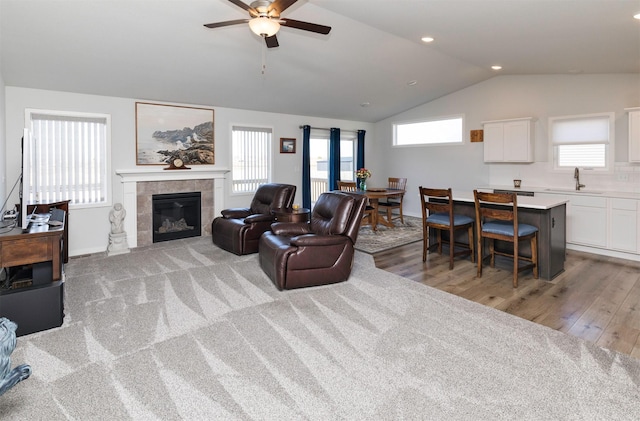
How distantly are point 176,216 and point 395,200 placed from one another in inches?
183

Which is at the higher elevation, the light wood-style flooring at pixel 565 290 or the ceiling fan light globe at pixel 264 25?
the ceiling fan light globe at pixel 264 25

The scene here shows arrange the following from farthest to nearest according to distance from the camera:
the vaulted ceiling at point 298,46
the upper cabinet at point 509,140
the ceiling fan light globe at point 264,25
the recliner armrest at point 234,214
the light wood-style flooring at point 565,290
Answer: the upper cabinet at point 509,140 → the recliner armrest at point 234,214 → the vaulted ceiling at point 298,46 → the ceiling fan light globe at point 264,25 → the light wood-style flooring at point 565,290

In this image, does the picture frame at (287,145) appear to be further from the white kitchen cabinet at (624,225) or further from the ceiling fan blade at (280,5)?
the white kitchen cabinet at (624,225)

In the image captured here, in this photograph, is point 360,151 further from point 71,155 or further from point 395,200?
point 71,155

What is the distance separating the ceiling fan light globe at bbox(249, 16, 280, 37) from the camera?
117 inches

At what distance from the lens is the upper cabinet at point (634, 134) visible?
479 cm

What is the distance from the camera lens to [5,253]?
2.72 m

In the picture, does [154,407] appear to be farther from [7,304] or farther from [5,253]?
[5,253]

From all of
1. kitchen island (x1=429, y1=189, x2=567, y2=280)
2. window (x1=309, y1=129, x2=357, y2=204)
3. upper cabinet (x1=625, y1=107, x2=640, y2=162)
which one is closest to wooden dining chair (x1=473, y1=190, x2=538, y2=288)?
kitchen island (x1=429, y1=189, x2=567, y2=280)

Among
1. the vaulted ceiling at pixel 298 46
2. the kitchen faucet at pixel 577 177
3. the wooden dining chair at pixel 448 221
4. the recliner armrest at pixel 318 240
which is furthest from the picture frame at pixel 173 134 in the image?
the kitchen faucet at pixel 577 177

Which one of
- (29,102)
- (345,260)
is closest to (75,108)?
(29,102)

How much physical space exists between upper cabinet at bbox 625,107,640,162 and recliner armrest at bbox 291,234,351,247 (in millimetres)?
4268

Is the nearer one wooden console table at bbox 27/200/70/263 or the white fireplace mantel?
wooden console table at bbox 27/200/70/263

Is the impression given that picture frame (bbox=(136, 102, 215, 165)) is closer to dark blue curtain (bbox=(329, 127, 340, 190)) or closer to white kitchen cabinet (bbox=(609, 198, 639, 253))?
dark blue curtain (bbox=(329, 127, 340, 190))
